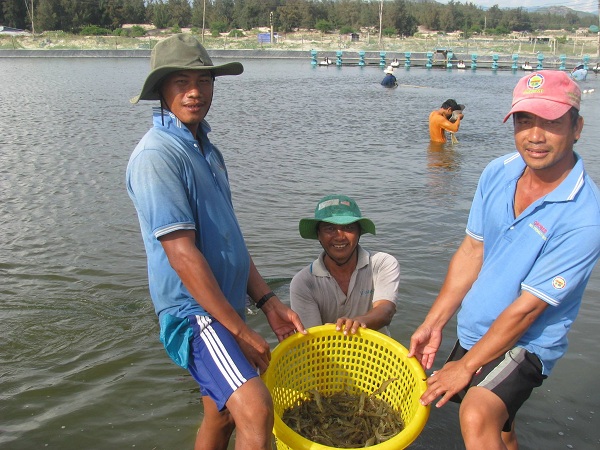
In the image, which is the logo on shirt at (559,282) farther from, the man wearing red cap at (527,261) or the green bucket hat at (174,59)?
the green bucket hat at (174,59)

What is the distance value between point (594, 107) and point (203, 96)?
2380 cm

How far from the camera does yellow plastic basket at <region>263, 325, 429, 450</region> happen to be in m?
2.86

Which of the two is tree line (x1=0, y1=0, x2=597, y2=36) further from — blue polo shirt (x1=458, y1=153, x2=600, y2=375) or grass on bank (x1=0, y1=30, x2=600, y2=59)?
blue polo shirt (x1=458, y1=153, x2=600, y2=375)

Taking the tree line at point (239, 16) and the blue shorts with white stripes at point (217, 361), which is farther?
the tree line at point (239, 16)

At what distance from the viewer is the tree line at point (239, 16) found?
78188mm

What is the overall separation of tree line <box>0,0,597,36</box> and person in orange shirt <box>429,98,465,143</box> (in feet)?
206

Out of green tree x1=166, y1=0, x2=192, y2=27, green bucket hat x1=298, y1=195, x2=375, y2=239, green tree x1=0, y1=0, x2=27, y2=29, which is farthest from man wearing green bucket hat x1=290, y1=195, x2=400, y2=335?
green tree x1=166, y1=0, x2=192, y2=27

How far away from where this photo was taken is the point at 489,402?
2.47 meters

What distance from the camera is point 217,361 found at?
97.8 inches

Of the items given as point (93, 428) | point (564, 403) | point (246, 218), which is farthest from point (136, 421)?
point (246, 218)

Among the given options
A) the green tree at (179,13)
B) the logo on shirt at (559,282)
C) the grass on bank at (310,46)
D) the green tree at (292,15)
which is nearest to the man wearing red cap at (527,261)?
the logo on shirt at (559,282)

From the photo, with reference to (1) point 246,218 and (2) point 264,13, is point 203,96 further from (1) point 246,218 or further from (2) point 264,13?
(2) point 264,13

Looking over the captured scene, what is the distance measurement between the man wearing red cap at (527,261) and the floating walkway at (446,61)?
40.7 meters

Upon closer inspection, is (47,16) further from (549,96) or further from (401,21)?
(549,96)
